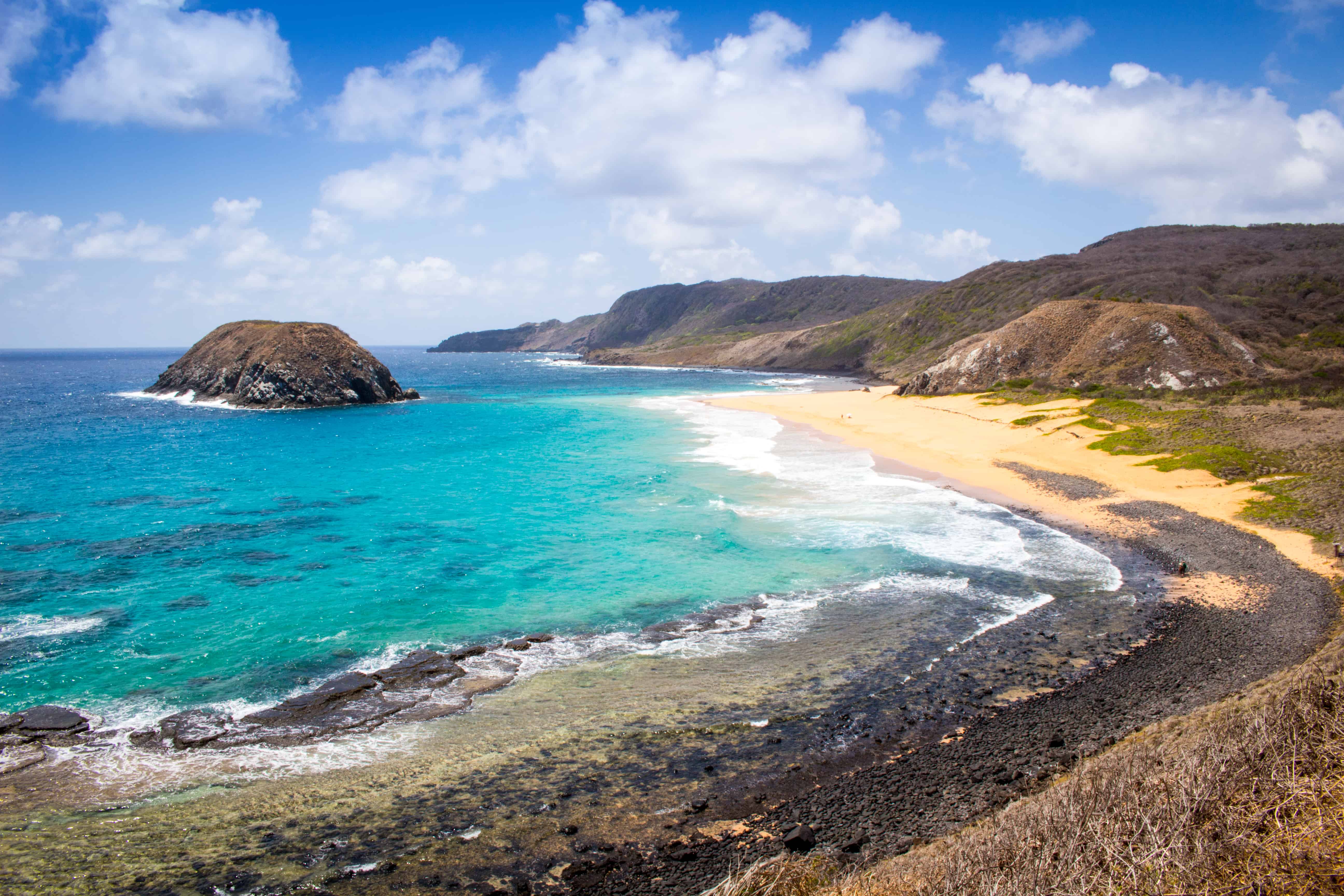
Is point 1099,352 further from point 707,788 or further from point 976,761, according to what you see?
point 707,788

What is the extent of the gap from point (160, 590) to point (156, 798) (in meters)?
11.5

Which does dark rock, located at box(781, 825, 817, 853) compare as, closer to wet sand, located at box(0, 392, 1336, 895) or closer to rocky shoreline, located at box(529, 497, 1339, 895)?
rocky shoreline, located at box(529, 497, 1339, 895)

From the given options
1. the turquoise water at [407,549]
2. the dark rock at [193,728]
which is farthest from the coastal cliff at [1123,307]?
the dark rock at [193,728]

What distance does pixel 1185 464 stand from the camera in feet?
97.6

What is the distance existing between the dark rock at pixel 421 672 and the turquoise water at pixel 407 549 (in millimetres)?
705

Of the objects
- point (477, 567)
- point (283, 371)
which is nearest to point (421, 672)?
point (477, 567)

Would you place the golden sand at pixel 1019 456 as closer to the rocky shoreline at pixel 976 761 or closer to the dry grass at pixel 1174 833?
the rocky shoreline at pixel 976 761

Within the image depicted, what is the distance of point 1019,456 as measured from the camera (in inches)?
1464

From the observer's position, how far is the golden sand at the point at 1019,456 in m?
25.1

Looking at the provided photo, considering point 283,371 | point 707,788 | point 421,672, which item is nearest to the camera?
point 707,788

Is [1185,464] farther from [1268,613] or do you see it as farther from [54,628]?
[54,628]

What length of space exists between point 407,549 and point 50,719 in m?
11.7

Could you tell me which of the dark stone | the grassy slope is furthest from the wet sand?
the grassy slope

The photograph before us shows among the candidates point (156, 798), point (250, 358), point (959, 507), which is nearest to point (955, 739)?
point (156, 798)
